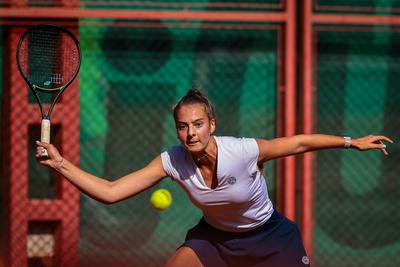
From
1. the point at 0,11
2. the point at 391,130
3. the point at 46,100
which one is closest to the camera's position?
the point at 0,11

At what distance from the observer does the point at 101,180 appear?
3.70 m

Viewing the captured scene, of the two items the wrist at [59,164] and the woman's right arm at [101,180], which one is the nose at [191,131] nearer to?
the woman's right arm at [101,180]

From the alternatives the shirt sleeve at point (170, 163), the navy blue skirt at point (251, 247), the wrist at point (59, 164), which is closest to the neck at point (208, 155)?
the shirt sleeve at point (170, 163)

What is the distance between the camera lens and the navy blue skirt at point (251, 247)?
3986mm

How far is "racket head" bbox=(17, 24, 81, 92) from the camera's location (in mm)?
4145

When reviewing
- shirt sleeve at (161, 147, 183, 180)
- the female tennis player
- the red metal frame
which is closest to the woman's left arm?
the female tennis player

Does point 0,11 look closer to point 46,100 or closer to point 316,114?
point 46,100

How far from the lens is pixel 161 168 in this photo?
151 inches

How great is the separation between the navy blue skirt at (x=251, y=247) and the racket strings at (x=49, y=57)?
3.76ft

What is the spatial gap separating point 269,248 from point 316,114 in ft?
7.40

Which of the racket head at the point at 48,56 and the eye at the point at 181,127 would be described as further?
the racket head at the point at 48,56

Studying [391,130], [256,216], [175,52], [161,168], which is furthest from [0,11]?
[391,130]

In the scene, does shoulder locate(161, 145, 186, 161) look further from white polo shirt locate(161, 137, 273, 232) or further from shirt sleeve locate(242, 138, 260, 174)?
shirt sleeve locate(242, 138, 260, 174)

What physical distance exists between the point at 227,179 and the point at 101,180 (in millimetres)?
631
